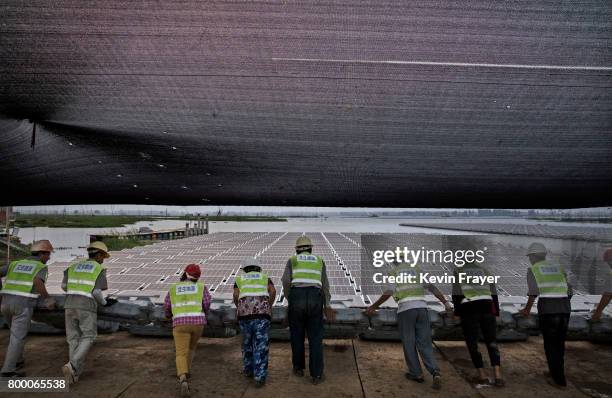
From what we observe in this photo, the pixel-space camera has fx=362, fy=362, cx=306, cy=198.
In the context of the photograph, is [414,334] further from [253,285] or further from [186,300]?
[186,300]

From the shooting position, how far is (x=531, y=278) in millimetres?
5336

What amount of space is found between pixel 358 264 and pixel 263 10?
3087 cm

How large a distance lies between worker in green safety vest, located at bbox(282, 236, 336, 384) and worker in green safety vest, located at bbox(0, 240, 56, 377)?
362 centimetres

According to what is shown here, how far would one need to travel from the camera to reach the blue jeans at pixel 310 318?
16.9 feet

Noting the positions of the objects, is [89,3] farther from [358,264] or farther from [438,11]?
[358,264]

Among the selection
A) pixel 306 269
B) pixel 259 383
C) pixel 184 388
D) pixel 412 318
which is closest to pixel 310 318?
pixel 306 269

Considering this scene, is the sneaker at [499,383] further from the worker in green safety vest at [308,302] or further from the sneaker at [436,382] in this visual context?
the worker in green safety vest at [308,302]

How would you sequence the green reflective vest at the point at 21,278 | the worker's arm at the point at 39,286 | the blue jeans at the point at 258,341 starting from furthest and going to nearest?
the worker's arm at the point at 39,286 < the green reflective vest at the point at 21,278 < the blue jeans at the point at 258,341

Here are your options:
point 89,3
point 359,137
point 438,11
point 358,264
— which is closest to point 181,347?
point 359,137

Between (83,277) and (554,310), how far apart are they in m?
6.73

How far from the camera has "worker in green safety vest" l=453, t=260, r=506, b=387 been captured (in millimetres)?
5207

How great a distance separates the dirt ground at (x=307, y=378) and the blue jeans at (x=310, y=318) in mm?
360

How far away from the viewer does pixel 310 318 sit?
5.21 m

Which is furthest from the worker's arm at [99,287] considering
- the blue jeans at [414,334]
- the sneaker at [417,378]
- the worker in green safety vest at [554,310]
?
the worker in green safety vest at [554,310]
